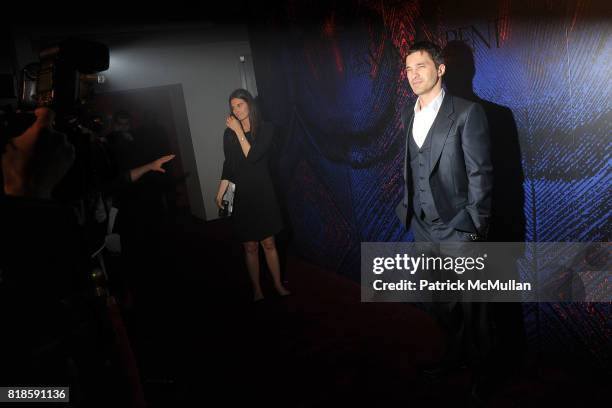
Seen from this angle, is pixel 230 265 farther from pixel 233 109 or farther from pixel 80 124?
pixel 80 124

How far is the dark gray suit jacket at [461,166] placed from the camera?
241 cm

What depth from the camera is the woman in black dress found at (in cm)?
388

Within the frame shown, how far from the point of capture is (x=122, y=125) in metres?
6.42

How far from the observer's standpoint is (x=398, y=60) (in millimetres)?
3301

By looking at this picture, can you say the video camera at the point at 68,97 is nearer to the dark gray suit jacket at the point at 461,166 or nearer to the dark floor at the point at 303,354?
the dark floor at the point at 303,354

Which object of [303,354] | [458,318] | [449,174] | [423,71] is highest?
[423,71]

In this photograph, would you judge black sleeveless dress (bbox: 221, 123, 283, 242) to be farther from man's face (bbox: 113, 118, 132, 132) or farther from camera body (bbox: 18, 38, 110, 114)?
man's face (bbox: 113, 118, 132, 132)

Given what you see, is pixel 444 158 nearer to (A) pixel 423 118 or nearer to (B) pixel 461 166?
(B) pixel 461 166

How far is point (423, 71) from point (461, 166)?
0.48 meters

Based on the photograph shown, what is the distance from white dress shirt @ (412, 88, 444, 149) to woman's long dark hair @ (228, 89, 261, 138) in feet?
4.89

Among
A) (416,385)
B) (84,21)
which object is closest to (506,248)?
(416,385)

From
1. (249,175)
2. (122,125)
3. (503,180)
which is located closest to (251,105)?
(249,175)

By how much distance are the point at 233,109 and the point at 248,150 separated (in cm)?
Answer: 31

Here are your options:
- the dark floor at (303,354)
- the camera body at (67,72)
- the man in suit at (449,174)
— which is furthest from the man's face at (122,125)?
the man in suit at (449,174)
